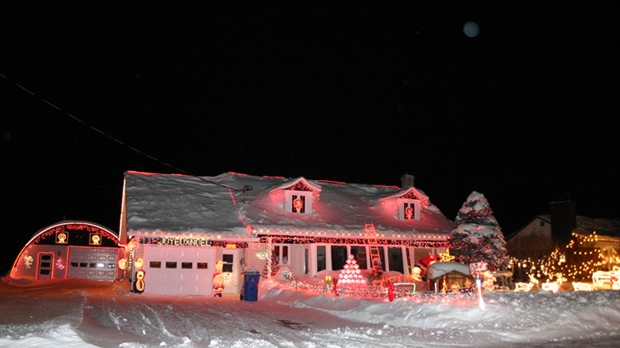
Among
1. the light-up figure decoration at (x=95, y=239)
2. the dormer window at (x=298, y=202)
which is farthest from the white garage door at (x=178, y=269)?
the light-up figure decoration at (x=95, y=239)

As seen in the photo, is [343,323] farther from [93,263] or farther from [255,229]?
[93,263]

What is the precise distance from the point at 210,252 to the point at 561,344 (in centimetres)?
1719

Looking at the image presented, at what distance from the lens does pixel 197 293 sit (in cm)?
2391

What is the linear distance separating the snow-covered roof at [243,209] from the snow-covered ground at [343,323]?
23.9 feet

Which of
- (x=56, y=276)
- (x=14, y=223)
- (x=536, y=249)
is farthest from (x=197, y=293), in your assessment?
(x=14, y=223)

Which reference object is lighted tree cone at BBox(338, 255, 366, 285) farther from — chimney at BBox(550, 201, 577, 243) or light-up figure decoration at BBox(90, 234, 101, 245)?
light-up figure decoration at BBox(90, 234, 101, 245)

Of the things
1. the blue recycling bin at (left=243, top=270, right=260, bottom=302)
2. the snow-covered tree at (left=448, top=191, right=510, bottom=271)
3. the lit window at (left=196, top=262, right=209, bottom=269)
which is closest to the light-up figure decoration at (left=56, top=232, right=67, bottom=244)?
the lit window at (left=196, top=262, right=209, bottom=269)

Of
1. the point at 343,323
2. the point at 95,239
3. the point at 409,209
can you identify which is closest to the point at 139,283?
the point at 343,323

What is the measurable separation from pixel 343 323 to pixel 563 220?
101ft

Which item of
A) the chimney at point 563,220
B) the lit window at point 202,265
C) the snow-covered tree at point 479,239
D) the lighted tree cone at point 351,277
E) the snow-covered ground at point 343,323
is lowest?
the snow-covered ground at point 343,323

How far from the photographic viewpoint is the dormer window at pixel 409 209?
101 feet

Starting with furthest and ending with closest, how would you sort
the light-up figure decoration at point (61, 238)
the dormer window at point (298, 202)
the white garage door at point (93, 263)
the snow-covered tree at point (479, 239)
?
1. the white garage door at point (93, 263)
2. the light-up figure decoration at point (61, 238)
3. the dormer window at point (298, 202)
4. the snow-covered tree at point (479, 239)

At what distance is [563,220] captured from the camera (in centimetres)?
3862

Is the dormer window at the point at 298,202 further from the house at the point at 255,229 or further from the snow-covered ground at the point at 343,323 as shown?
the snow-covered ground at the point at 343,323
